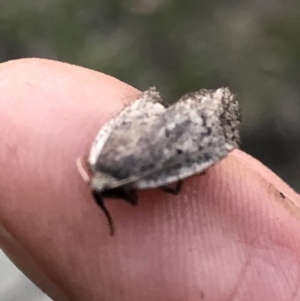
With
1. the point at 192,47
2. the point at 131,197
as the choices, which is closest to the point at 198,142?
the point at 131,197

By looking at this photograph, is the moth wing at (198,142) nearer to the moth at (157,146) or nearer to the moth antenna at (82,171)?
the moth at (157,146)

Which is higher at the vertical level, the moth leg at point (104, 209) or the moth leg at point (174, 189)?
the moth leg at point (104, 209)

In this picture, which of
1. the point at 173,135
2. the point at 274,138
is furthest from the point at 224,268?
the point at 274,138

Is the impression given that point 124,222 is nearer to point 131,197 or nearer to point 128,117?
point 131,197

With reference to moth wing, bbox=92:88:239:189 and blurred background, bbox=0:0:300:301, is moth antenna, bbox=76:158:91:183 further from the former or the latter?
blurred background, bbox=0:0:300:301

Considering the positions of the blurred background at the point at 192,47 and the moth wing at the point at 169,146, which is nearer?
the moth wing at the point at 169,146

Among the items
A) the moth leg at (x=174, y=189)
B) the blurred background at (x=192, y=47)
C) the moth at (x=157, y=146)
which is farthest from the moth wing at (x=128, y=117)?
the blurred background at (x=192, y=47)

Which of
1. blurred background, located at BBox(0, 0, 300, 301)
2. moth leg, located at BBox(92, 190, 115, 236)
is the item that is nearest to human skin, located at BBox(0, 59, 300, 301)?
moth leg, located at BBox(92, 190, 115, 236)
